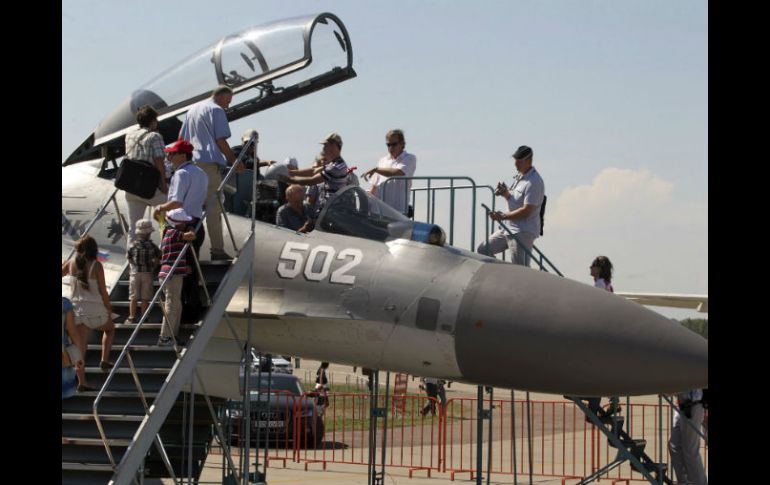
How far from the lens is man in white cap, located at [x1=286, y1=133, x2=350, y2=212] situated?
11195 millimetres

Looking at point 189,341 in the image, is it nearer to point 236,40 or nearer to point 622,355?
point 622,355

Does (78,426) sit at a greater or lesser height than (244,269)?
lesser

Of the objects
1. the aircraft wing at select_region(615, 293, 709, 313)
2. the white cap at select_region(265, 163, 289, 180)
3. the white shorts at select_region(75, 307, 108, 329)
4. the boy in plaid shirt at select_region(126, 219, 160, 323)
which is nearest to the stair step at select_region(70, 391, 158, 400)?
the white shorts at select_region(75, 307, 108, 329)

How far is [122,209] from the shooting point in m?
11.7

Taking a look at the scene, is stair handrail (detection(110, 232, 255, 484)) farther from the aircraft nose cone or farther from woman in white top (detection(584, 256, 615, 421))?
woman in white top (detection(584, 256, 615, 421))

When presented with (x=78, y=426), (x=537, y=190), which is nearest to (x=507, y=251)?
(x=537, y=190)

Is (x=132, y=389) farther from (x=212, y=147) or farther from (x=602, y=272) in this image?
(x=602, y=272)

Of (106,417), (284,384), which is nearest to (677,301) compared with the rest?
(284,384)

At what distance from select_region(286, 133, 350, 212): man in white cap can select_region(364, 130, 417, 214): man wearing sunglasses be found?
73 cm

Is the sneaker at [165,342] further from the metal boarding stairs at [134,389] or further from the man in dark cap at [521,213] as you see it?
the man in dark cap at [521,213]

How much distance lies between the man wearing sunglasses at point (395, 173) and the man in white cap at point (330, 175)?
0.73 metres

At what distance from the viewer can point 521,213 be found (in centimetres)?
1149

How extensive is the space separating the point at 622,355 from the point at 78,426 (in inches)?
173

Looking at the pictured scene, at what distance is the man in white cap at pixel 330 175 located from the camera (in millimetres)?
11195
